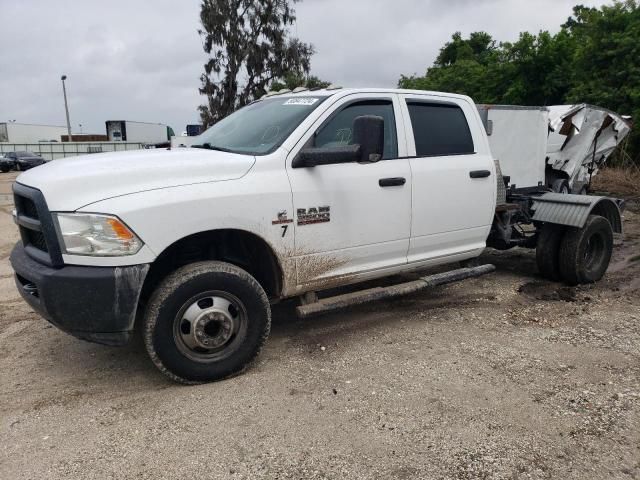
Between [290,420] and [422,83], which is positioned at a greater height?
[422,83]

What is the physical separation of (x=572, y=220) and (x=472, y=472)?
378cm

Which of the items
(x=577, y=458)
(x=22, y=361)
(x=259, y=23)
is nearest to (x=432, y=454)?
(x=577, y=458)

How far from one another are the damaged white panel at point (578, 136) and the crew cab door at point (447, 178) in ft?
11.2

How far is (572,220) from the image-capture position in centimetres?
565

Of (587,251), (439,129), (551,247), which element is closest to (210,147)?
(439,129)

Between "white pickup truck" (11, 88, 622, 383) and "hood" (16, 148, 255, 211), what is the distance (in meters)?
0.01

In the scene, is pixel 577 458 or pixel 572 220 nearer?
pixel 577 458

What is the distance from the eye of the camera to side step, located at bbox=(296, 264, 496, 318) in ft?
13.3

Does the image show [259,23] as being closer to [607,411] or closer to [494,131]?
[494,131]

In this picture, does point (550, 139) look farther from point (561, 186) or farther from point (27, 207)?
→ point (27, 207)

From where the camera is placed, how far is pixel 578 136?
827 cm

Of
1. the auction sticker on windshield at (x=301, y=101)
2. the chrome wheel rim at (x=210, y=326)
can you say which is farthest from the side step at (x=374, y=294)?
the auction sticker on windshield at (x=301, y=101)

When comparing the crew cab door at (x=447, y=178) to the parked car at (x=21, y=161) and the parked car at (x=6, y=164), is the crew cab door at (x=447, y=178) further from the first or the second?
the parked car at (x=6, y=164)

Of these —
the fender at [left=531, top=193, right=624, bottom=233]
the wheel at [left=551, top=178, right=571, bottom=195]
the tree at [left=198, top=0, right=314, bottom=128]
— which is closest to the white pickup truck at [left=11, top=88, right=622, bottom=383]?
the fender at [left=531, top=193, right=624, bottom=233]
